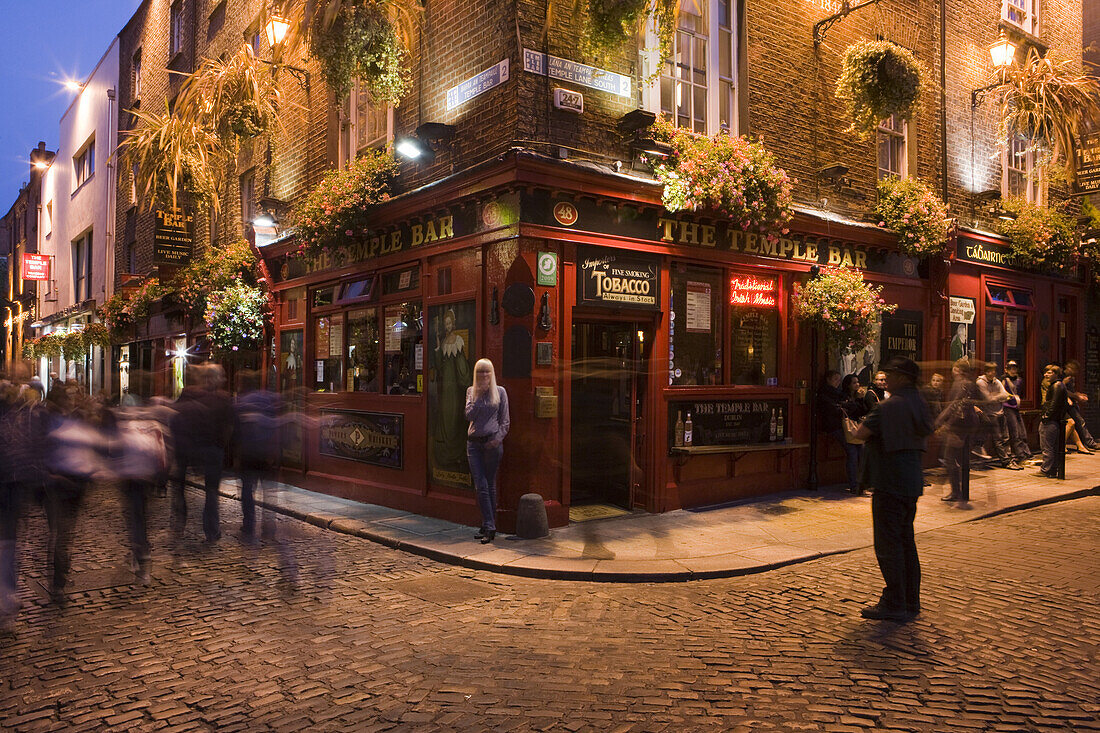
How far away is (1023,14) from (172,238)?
20294mm

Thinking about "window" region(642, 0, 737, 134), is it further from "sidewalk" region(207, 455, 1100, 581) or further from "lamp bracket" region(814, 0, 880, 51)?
"sidewalk" region(207, 455, 1100, 581)

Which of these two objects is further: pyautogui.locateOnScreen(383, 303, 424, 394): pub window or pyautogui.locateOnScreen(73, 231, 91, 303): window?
pyautogui.locateOnScreen(73, 231, 91, 303): window

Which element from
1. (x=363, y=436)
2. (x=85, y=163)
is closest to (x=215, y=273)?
(x=363, y=436)

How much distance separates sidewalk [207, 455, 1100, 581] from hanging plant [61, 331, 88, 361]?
15.8 m

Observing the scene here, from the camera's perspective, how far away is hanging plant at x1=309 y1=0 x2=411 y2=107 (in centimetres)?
841

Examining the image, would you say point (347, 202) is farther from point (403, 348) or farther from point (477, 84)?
point (477, 84)

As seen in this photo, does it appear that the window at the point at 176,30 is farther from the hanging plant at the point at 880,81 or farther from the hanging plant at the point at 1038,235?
the hanging plant at the point at 1038,235

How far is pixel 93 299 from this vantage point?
26031 millimetres

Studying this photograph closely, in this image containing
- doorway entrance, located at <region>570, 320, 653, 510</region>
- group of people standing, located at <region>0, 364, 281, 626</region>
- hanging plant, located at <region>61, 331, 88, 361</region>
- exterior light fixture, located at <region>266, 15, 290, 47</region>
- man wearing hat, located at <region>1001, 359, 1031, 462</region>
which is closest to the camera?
group of people standing, located at <region>0, 364, 281, 626</region>

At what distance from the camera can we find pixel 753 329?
438 inches

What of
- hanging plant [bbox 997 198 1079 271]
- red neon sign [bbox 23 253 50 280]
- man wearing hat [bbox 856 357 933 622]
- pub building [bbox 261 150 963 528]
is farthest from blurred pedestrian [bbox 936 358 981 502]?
red neon sign [bbox 23 253 50 280]

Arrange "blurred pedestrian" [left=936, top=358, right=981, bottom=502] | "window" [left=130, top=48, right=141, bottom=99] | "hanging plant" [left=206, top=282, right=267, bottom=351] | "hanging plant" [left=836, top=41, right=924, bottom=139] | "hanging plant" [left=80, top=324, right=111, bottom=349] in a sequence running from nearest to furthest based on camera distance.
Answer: "blurred pedestrian" [left=936, top=358, right=981, bottom=502], "hanging plant" [left=836, top=41, right=924, bottom=139], "hanging plant" [left=206, top=282, right=267, bottom=351], "hanging plant" [left=80, top=324, right=111, bottom=349], "window" [left=130, top=48, right=141, bottom=99]

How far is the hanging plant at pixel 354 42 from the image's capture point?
27.6 ft

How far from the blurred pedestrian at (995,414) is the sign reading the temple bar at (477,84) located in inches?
330
